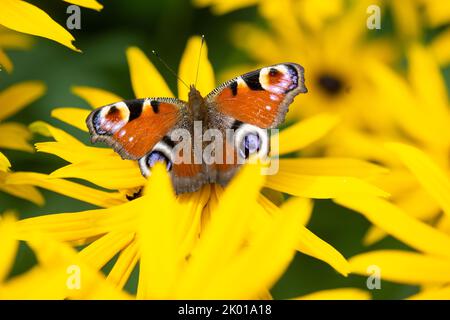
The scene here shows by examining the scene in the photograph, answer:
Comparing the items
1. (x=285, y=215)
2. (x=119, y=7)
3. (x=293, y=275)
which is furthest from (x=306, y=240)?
(x=119, y=7)

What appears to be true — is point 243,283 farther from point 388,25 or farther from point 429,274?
point 388,25

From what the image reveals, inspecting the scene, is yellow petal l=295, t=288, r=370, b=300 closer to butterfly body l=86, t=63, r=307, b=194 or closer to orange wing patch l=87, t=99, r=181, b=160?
butterfly body l=86, t=63, r=307, b=194

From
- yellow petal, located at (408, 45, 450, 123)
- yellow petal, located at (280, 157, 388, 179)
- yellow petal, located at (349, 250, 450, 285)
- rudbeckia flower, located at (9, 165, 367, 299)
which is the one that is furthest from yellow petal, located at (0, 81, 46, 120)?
yellow petal, located at (408, 45, 450, 123)

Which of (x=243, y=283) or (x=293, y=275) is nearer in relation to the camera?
(x=243, y=283)

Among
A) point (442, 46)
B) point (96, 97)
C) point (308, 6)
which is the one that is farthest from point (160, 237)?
point (442, 46)

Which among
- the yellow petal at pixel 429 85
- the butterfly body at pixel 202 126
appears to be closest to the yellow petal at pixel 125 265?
the butterfly body at pixel 202 126

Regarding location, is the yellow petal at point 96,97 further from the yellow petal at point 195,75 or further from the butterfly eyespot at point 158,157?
the butterfly eyespot at point 158,157
